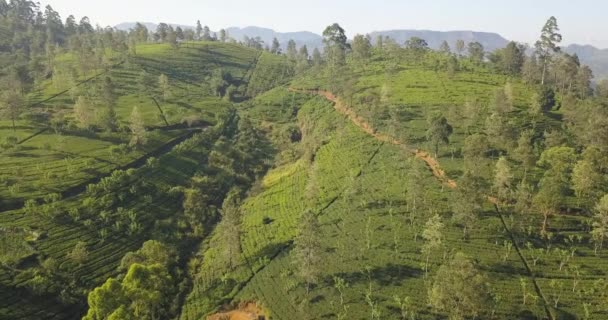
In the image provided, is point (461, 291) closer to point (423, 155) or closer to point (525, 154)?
point (525, 154)

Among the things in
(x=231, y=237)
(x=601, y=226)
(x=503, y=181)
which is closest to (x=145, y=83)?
(x=231, y=237)

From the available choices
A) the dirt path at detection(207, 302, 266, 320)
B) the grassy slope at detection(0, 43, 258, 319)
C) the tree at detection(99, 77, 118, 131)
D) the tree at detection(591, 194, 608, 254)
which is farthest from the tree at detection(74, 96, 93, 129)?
the tree at detection(591, 194, 608, 254)

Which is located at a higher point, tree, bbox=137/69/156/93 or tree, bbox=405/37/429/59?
tree, bbox=405/37/429/59

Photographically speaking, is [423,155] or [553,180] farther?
[423,155]

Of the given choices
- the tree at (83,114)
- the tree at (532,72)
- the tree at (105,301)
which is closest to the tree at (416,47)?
the tree at (532,72)

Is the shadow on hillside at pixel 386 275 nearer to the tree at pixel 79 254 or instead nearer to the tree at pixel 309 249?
the tree at pixel 309 249

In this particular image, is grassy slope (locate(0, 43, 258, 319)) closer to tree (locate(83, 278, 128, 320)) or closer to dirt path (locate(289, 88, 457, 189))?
tree (locate(83, 278, 128, 320))
